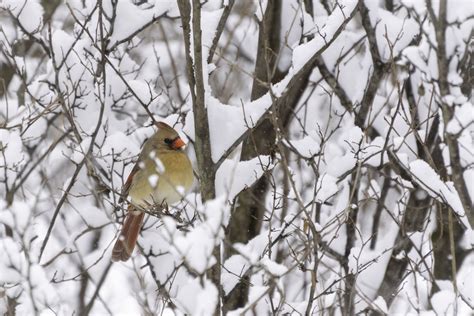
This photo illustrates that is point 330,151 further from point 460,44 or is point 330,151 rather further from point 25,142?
point 460,44

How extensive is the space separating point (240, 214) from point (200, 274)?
379cm

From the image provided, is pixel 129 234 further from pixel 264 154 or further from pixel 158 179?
pixel 264 154

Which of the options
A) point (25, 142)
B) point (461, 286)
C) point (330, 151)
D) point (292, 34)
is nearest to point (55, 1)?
point (25, 142)

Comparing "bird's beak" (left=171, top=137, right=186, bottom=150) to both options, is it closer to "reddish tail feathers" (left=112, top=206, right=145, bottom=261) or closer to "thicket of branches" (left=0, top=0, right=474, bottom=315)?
"thicket of branches" (left=0, top=0, right=474, bottom=315)

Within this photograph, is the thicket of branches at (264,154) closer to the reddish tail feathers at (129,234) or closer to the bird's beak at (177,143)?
the reddish tail feathers at (129,234)

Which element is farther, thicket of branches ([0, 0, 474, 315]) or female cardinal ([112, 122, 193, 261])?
female cardinal ([112, 122, 193, 261])

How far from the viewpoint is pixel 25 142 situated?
6.02m

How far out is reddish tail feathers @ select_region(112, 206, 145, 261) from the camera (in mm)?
5362

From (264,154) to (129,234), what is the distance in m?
1.16

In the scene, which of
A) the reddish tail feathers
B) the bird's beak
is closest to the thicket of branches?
the reddish tail feathers

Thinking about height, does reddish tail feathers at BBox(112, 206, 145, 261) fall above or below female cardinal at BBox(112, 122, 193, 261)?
below

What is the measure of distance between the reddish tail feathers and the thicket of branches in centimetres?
9

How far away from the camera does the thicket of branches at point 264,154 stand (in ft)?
11.8

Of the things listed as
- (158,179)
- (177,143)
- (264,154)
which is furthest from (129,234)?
(264,154)
